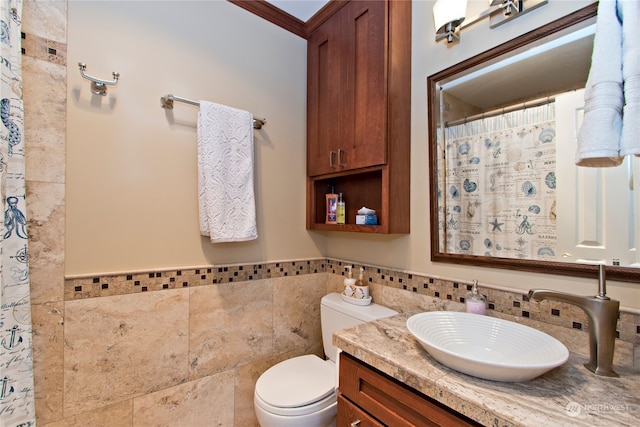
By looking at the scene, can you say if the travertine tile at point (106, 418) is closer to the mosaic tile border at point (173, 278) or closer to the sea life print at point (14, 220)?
the mosaic tile border at point (173, 278)

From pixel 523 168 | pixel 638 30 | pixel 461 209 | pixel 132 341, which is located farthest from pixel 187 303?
pixel 638 30

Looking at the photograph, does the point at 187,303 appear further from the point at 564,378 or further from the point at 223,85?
the point at 564,378

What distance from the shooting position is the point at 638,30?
730 millimetres

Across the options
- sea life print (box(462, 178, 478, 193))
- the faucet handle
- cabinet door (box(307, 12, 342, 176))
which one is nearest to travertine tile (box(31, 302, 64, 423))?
cabinet door (box(307, 12, 342, 176))

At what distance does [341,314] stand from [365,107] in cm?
110

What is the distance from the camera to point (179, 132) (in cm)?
144

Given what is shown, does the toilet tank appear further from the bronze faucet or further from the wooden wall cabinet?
the bronze faucet

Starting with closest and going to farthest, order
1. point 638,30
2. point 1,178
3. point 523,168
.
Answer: point 638,30 → point 1,178 → point 523,168

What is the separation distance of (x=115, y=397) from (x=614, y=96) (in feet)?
6.73

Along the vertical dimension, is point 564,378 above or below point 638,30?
below

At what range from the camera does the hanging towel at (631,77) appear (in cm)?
70

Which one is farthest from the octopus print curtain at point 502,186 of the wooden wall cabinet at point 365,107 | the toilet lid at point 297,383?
the toilet lid at point 297,383

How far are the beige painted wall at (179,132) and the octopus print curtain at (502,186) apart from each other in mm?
101

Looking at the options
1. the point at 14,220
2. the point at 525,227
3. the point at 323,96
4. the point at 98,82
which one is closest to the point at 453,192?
the point at 525,227
